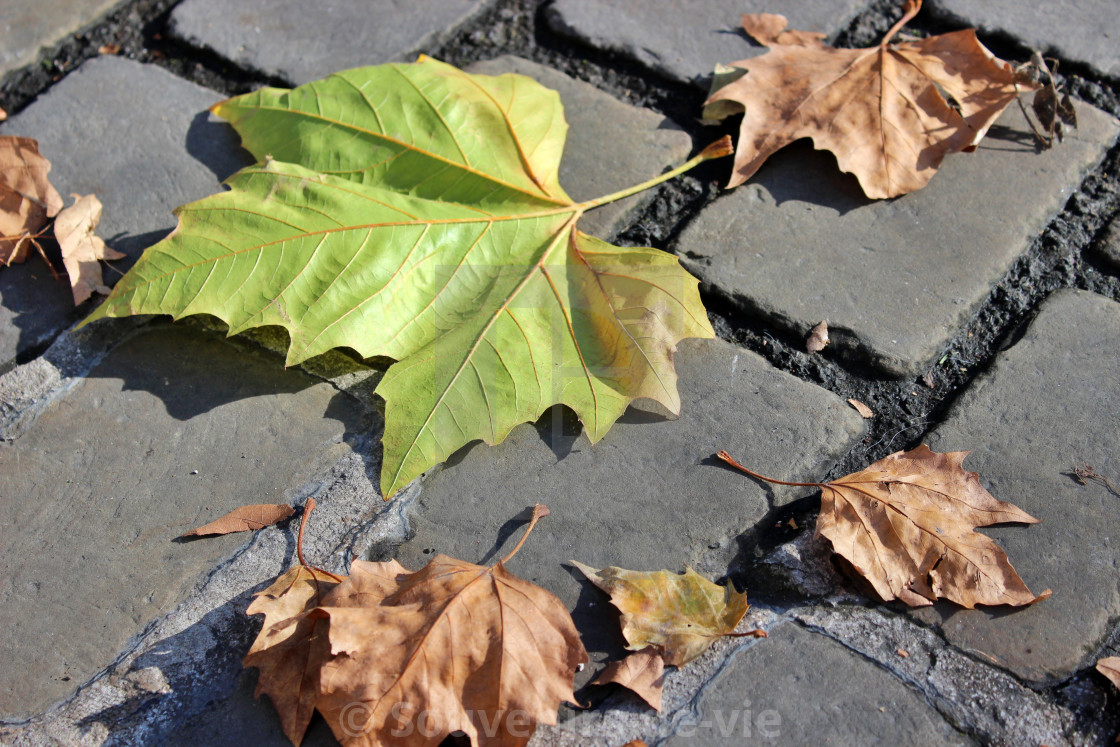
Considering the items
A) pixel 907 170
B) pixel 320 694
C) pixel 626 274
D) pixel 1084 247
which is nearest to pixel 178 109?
pixel 626 274

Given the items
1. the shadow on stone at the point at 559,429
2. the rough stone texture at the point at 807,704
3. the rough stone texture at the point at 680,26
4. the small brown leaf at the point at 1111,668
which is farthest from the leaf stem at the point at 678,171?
the small brown leaf at the point at 1111,668

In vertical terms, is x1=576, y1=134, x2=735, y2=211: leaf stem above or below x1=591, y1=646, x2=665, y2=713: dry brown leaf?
above

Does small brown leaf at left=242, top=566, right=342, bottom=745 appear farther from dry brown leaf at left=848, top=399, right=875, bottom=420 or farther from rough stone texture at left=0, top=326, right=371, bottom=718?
dry brown leaf at left=848, top=399, right=875, bottom=420

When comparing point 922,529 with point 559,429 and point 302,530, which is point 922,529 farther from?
point 302,530

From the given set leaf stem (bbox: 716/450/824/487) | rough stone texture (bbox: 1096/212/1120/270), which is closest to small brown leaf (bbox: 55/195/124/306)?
leaf stem (bbox: 716/450/824/487)

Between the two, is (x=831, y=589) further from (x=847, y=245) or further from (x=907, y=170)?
(x=907, y=170)
